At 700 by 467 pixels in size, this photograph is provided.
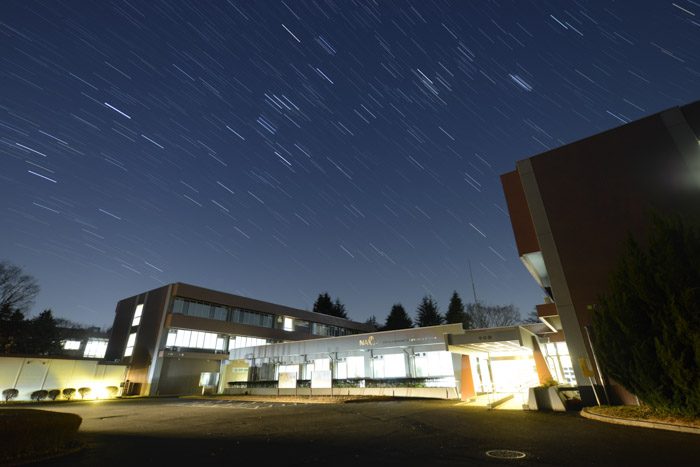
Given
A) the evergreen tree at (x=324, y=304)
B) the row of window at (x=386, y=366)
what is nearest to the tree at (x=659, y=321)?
the row of window at (x=386, y=366)

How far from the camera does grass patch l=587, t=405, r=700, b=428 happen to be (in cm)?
992

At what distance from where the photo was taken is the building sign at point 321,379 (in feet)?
101

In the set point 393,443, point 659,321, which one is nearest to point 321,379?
point 393,443

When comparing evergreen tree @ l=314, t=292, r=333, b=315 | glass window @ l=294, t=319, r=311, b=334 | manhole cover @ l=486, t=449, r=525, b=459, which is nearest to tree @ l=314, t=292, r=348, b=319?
evergreen tree @ l=314, t=292, r=333, b=315

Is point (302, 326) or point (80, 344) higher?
point (302, 326)

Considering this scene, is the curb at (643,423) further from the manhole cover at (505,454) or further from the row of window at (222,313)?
the row of window at (222,313)

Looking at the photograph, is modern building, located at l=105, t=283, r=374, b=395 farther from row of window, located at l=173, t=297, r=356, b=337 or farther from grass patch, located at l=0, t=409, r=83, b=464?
grass patch, located at l=0, t=409, r=83, b=464

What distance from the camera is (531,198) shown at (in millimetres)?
18766

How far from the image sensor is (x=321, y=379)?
3131 cm

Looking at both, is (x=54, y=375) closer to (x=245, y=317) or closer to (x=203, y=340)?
(x=203, y=340)

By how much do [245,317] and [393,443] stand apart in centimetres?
4203

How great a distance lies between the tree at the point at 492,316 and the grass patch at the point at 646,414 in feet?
155

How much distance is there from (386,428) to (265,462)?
576 cm

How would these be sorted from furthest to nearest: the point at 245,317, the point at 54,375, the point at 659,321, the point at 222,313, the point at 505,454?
the point at 245,317, the point at 222,313, the point at 54,375, the point at 659,321, the point at 505,454
